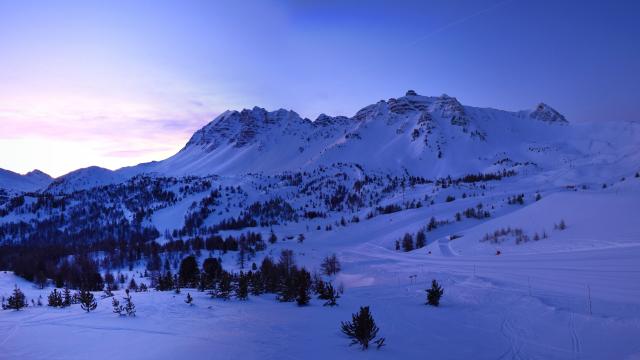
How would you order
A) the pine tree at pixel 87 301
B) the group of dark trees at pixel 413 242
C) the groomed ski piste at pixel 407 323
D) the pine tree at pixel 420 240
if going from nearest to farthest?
the groomed ski piste at pixel 407 323, the pine tree at pixel 87 301, the group of dark trees at pixel 413 242, the pine tree at pixel 420 240

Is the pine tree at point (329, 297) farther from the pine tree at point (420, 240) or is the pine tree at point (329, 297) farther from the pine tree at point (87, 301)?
the pine tree at point (420, 240)

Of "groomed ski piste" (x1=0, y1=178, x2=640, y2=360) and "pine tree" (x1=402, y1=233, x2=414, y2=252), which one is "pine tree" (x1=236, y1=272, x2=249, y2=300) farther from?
"pine tree" (x1=402, y1=233, x2=414, y2=252)

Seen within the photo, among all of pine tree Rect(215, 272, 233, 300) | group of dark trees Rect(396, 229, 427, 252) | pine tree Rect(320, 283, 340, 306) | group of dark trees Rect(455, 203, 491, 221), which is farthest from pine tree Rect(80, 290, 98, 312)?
group of dark trees Rect(455, 203, 491, 221)

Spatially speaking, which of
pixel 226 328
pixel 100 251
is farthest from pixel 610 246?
pixel 100 251

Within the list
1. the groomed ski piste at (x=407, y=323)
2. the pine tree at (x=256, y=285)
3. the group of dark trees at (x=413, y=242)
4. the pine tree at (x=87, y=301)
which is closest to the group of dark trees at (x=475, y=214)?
the group of dark trees at (x=413, y=242)

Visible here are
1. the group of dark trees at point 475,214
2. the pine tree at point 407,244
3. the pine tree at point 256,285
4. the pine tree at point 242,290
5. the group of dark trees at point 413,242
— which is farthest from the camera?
the group of dark trees at point 475,214

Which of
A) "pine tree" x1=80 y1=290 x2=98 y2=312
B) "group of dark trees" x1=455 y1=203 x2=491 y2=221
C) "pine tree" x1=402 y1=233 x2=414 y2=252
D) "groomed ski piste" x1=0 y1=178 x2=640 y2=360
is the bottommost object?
"pine tree" x1=402 y1=233 x2=414 y2=252

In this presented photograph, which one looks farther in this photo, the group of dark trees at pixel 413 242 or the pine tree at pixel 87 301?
the group of dark trees at pixel 413 242

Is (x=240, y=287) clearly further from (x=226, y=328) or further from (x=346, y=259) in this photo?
(x=346, y=259)

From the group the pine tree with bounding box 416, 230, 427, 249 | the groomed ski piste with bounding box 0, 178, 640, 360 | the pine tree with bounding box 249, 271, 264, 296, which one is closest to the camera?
the groomed ski piste with bounding box 0, 178, 640, 360

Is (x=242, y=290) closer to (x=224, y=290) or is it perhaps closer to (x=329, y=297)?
(x=224, y=290)

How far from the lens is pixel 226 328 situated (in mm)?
17438

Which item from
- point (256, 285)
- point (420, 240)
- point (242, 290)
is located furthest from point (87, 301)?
point (420, 240)

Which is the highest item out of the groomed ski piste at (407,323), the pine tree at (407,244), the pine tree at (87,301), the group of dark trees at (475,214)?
the group of dark trees at (475,214)
